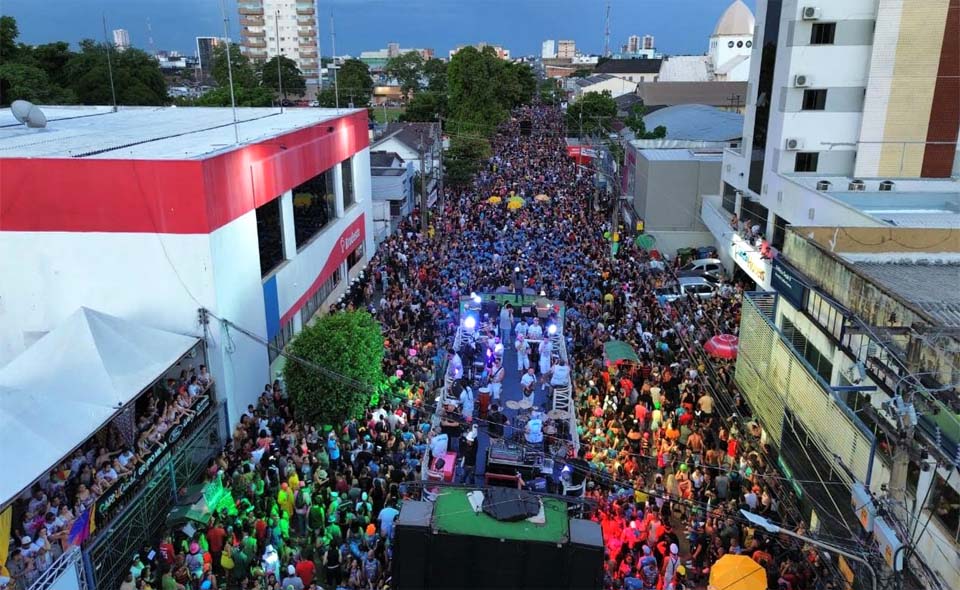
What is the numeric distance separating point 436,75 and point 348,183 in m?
80.6

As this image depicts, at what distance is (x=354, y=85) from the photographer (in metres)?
81.6

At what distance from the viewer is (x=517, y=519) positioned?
8.48 metres

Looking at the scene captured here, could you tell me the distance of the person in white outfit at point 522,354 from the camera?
15422 millimetres

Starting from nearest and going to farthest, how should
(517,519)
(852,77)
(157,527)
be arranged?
(517,519)
(157,527)
(852,77)

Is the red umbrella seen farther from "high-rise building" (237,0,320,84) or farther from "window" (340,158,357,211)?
"high-rise building" (237,0,320,84)

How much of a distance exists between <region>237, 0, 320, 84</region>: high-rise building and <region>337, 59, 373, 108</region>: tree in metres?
25.2

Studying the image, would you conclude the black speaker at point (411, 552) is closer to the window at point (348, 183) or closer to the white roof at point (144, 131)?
the white roof at point (144, 131)

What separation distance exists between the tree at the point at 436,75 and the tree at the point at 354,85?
28.6 ft

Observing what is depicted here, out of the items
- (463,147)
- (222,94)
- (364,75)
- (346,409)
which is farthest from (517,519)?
(364,75)

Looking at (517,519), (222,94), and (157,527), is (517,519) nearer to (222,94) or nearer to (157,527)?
(157,527)

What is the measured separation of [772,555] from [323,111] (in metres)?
21.4

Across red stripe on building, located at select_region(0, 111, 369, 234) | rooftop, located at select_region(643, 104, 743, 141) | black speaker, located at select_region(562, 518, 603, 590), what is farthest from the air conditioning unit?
black speaker, located at select_region(562, 518, 603, 590)

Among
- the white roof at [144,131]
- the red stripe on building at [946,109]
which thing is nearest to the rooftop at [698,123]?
the red stripe on building at [946,109]

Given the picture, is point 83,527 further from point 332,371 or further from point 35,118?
point 35,118
